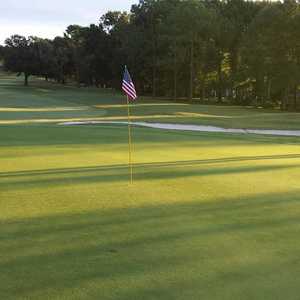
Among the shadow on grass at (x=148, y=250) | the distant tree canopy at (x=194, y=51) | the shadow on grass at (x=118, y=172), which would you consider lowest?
the shadow on grass at (x=118, y=172)

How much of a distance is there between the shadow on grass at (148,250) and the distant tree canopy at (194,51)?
5009cm

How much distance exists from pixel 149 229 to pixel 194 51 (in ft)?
210

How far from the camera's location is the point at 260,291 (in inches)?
189

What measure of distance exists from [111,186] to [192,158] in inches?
182

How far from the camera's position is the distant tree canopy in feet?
183

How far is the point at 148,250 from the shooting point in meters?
5.85

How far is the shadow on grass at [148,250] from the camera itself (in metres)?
4.89

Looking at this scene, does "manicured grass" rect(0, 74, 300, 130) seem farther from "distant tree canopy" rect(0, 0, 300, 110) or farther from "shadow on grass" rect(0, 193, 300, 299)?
"shadow on grass" rect(0, 193, 300, 299)

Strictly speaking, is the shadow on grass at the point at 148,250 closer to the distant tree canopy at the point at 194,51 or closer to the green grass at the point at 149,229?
the green grass at the point at 149,229

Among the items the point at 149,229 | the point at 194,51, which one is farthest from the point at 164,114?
the point at 149,229

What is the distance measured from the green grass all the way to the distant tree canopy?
4529 cm

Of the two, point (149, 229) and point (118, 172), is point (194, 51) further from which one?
point (149, 229)

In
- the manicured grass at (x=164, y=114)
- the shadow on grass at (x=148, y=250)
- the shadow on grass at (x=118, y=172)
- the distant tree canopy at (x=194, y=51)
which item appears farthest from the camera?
the distant tree canopy at (x=194, y=51)

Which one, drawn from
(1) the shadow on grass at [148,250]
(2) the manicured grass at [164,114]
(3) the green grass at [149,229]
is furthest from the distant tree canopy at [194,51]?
(1) the shadow on grass at [148,250]
